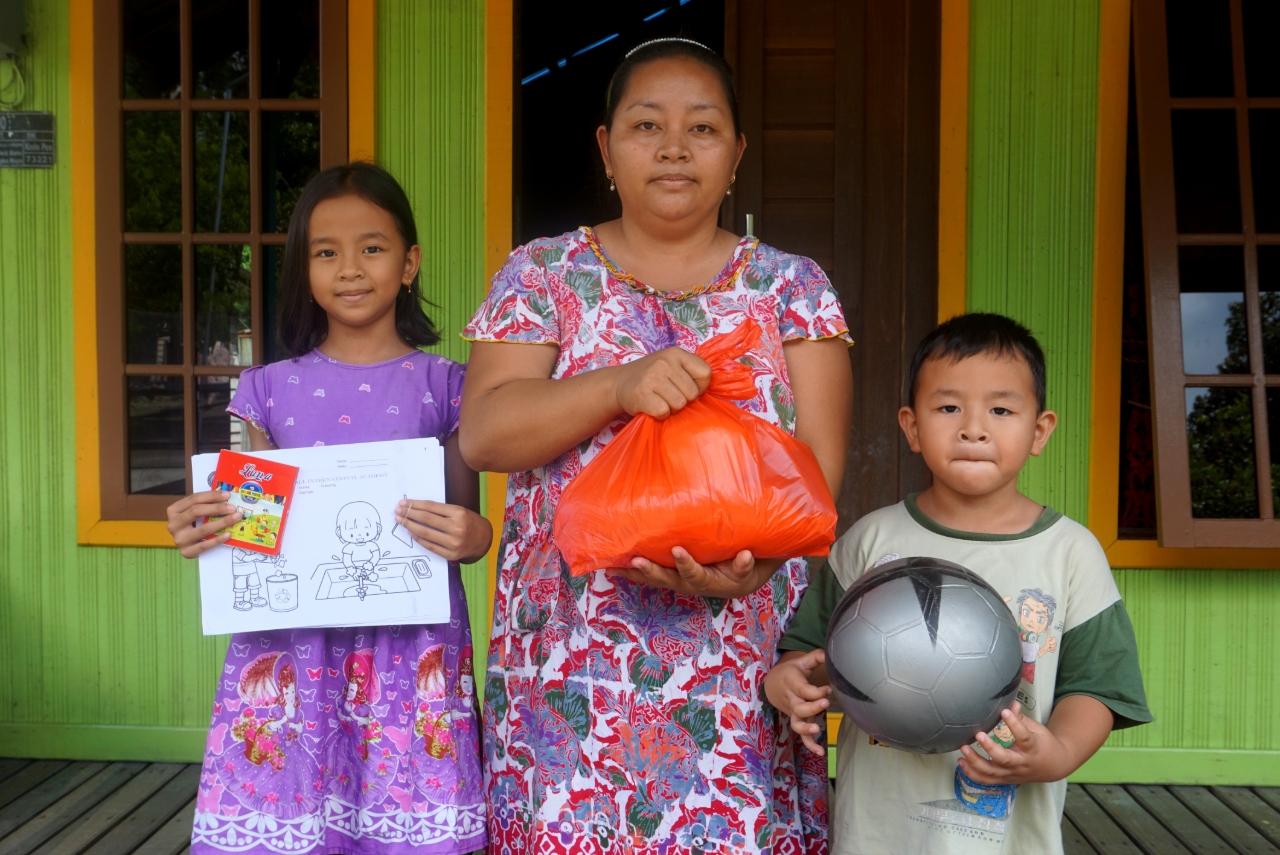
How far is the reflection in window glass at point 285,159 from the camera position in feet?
11.1

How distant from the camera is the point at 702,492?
4.16ft

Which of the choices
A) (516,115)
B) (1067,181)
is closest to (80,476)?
(516,115)

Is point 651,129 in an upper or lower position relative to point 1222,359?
upper

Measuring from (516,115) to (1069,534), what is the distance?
2546 millimetres

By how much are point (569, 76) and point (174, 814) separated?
7.73 m

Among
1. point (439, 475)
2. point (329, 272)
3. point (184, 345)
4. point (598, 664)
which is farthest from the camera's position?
point (184, 345)

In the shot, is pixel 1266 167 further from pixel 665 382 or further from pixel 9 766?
pixel 9 766

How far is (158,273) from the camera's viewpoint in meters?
3.42

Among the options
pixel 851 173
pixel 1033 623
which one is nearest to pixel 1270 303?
pixel 851 173

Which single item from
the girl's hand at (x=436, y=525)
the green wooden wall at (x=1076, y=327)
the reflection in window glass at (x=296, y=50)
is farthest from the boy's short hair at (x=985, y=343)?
the reflection in window glass at (x=296, y=50)

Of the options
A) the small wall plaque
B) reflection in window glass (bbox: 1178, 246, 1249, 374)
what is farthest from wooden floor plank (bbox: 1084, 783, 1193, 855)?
the small wall plaque

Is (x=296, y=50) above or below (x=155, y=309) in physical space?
above

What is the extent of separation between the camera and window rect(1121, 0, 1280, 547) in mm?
3037

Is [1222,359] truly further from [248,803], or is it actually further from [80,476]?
[80,476]
